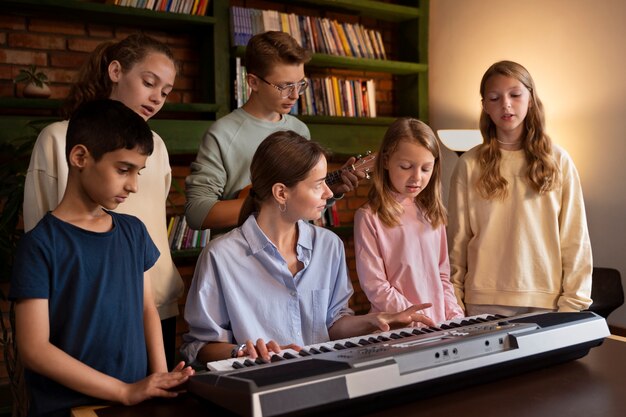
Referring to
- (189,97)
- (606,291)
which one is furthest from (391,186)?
(189,97)

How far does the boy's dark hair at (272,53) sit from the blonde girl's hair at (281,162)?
0.52 m

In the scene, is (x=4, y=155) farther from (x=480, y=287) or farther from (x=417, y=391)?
(x=417, y=391)

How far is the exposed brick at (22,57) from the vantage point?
3.44 m

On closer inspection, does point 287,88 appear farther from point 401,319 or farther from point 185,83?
point 185,83

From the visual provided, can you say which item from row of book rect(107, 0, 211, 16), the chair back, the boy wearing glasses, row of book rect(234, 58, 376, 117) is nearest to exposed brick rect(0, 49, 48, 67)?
row of book rect(107, 0, 211, 16)

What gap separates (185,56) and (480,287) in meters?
2.48

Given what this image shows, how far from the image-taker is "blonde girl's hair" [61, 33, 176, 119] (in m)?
1.78

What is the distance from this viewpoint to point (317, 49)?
4242 mm

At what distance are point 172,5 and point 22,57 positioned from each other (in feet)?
2.85

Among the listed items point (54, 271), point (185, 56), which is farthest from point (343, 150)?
point (54, 271)

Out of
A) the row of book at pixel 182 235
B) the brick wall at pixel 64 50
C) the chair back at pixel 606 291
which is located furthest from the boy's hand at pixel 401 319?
the brick wall at pixel 64 50

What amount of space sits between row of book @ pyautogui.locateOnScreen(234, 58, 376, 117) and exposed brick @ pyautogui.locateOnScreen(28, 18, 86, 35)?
1346 mm

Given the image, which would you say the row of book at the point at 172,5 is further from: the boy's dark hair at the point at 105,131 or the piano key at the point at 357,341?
the piano key at the point at 357,341

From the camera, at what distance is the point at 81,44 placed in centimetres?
365
